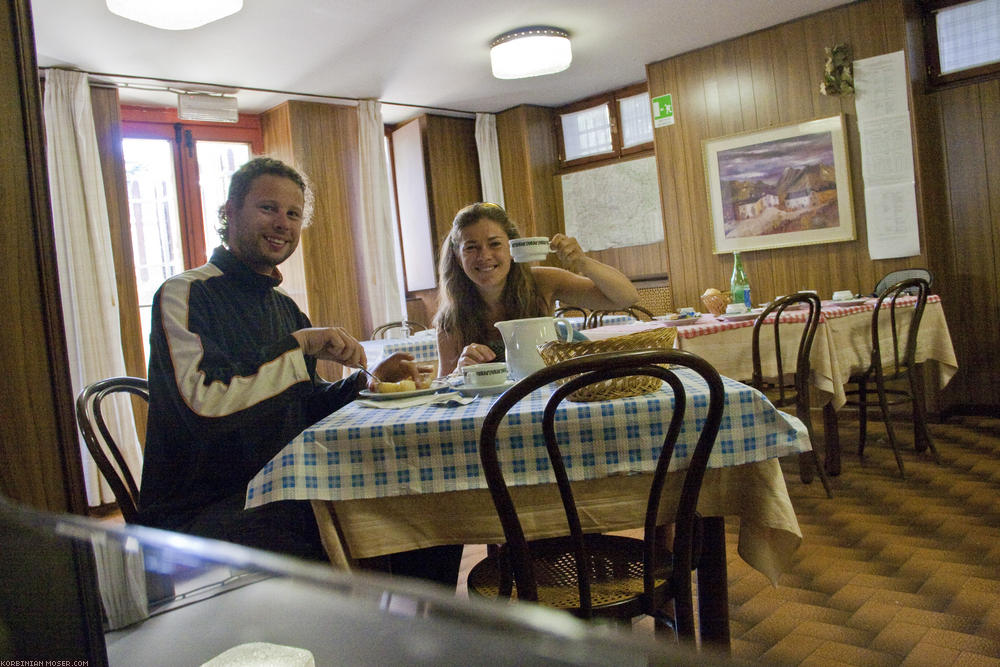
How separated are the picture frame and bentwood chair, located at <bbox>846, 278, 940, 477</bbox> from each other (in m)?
1.33

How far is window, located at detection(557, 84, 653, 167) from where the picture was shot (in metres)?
6.02

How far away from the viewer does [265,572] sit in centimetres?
32

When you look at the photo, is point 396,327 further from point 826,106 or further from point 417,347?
point 826,106

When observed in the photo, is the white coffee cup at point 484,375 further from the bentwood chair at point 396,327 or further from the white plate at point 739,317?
the bentwood chair at point 396,327

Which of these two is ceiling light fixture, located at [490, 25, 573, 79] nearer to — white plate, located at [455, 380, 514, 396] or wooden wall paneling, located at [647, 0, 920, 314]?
wooden wall paneling, located at [647, 0, 920, 314]

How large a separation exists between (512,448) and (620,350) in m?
0.26

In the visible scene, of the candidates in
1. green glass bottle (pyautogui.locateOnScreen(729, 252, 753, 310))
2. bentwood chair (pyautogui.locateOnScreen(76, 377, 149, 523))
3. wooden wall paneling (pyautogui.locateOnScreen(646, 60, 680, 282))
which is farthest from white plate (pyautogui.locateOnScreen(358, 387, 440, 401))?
wooden wall paneling (pyautogui.locateOnScreen(646, 60, 680, 282))

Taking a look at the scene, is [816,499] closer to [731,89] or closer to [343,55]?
[731,89]

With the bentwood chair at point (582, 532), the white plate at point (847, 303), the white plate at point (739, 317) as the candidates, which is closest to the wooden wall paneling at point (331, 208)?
the white plate at point (739, 317)

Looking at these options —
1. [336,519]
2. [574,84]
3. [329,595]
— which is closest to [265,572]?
[329,595]

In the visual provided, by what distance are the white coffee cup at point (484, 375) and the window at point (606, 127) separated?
15.6 feet

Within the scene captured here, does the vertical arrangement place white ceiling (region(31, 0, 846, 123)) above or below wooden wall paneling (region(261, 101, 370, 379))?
above

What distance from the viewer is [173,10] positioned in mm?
3168

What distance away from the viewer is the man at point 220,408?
1.54 m
